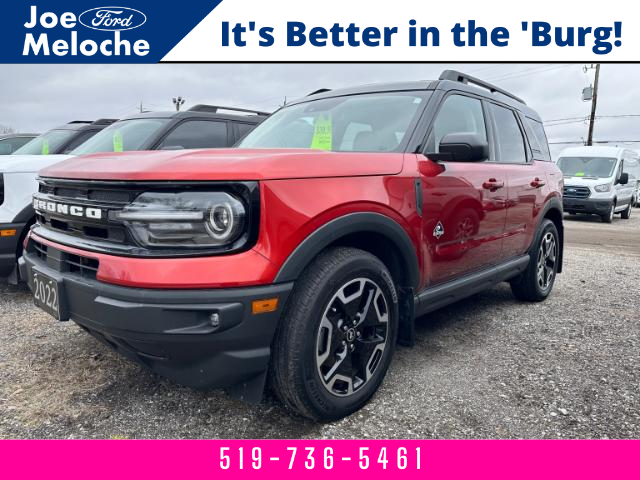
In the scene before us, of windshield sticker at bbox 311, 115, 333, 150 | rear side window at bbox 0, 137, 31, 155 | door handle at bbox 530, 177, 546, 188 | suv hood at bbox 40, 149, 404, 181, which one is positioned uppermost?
rear side window at bbox 0, 137, 31, 155

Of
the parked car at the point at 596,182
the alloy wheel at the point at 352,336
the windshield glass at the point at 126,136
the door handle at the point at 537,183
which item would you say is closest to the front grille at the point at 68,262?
the alloy wheel at the point at 352,336

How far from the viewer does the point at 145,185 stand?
1985mm

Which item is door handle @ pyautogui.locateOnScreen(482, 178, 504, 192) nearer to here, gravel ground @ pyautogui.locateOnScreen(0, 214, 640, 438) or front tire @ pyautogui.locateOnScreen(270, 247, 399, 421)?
gravel ground @ pyautogui.locateOnScreen(0, 214, 640, 438)

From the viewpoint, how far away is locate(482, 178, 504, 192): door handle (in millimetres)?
3334

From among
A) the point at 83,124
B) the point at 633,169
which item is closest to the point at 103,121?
the point at 83,124

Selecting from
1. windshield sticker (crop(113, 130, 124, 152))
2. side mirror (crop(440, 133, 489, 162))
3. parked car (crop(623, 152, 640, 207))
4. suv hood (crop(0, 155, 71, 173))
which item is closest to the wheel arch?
side mirror (crop(440, 133, 489, 162))

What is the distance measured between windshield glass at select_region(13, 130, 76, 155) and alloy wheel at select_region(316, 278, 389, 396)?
195 inches

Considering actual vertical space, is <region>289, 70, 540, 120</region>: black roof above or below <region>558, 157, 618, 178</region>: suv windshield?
above

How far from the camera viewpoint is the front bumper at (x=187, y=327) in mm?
1898

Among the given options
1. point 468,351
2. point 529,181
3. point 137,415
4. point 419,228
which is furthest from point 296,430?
point 529,181

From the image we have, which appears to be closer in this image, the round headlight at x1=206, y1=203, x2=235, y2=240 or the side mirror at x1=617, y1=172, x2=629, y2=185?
the round headlight at x1=206, y1=203, x2=235, y2=240

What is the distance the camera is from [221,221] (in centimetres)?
196

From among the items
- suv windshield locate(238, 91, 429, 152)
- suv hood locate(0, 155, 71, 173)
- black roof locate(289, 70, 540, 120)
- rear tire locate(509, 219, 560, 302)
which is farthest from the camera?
rear tire locate(509, 219, 560, 302)
